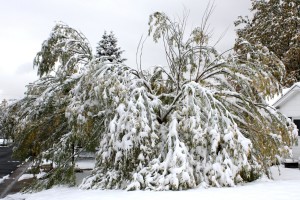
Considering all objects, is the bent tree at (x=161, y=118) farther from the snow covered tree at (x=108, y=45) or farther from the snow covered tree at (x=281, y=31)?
the snow covered tree at (x=108, y=45)

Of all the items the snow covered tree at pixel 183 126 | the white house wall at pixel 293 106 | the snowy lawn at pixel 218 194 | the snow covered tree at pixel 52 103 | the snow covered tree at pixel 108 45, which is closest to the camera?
the snowy lawn at pixel 218 194

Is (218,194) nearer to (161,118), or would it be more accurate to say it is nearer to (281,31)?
(161,118)

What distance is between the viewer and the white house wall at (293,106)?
51.6 feet

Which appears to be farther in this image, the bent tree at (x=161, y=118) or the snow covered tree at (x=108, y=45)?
the snow covered tree at (x=108, y=45)

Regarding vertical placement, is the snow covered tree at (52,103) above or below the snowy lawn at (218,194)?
above

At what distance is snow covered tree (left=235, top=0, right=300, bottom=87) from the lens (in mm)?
25344

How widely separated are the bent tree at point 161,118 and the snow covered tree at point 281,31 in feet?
51.4

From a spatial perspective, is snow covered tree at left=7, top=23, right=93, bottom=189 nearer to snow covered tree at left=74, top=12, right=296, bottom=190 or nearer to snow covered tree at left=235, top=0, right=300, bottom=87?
snow covered tree at left=74, top=12, right=296, bottom=190

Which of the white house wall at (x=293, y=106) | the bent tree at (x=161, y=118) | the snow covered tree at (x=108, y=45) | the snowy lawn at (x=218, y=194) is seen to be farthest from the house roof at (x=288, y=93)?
the snow covered tree at (x=108, y=45)

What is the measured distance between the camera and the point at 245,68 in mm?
10016

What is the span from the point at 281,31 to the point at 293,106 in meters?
12.8

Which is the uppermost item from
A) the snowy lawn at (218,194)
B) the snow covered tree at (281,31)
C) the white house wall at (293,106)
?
the snow covered tree at (281,31)

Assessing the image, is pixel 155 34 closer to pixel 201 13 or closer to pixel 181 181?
pixel 201 13

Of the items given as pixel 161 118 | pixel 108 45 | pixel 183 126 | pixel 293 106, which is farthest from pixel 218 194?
pixel 108 45
